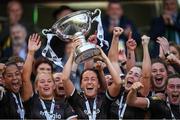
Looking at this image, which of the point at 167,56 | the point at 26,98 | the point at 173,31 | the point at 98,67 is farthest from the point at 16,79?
the point at 173,31

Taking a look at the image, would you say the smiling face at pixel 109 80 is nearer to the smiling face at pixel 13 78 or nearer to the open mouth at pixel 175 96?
the open mouth at pixel 175 96

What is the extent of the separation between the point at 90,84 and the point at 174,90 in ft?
3.35

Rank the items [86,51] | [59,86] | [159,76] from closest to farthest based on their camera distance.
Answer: [86,51] → [159,76] → [59,86]

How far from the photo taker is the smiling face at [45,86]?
8.88m

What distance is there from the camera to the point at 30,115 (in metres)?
8.88

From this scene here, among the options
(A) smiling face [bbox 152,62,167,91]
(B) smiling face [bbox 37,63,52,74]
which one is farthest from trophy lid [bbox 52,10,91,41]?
(A) smiling face [bbox 152,62,167,91]

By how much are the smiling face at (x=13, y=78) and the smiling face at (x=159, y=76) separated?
148cm

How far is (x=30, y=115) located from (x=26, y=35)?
6.81ft

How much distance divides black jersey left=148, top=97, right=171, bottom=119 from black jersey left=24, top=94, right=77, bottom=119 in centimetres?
87

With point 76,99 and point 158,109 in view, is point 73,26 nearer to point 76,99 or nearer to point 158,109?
point 76,99

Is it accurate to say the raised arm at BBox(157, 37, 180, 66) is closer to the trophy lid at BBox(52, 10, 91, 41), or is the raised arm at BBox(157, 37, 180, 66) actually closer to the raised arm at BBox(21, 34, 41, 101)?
the trophy lid at BBox(52, 10, 91, 41)

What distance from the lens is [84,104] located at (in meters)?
8.73

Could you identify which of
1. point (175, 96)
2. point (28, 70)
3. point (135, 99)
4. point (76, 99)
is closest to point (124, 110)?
point (135, 99)

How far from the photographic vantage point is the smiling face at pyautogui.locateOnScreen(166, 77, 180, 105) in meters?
9.20
